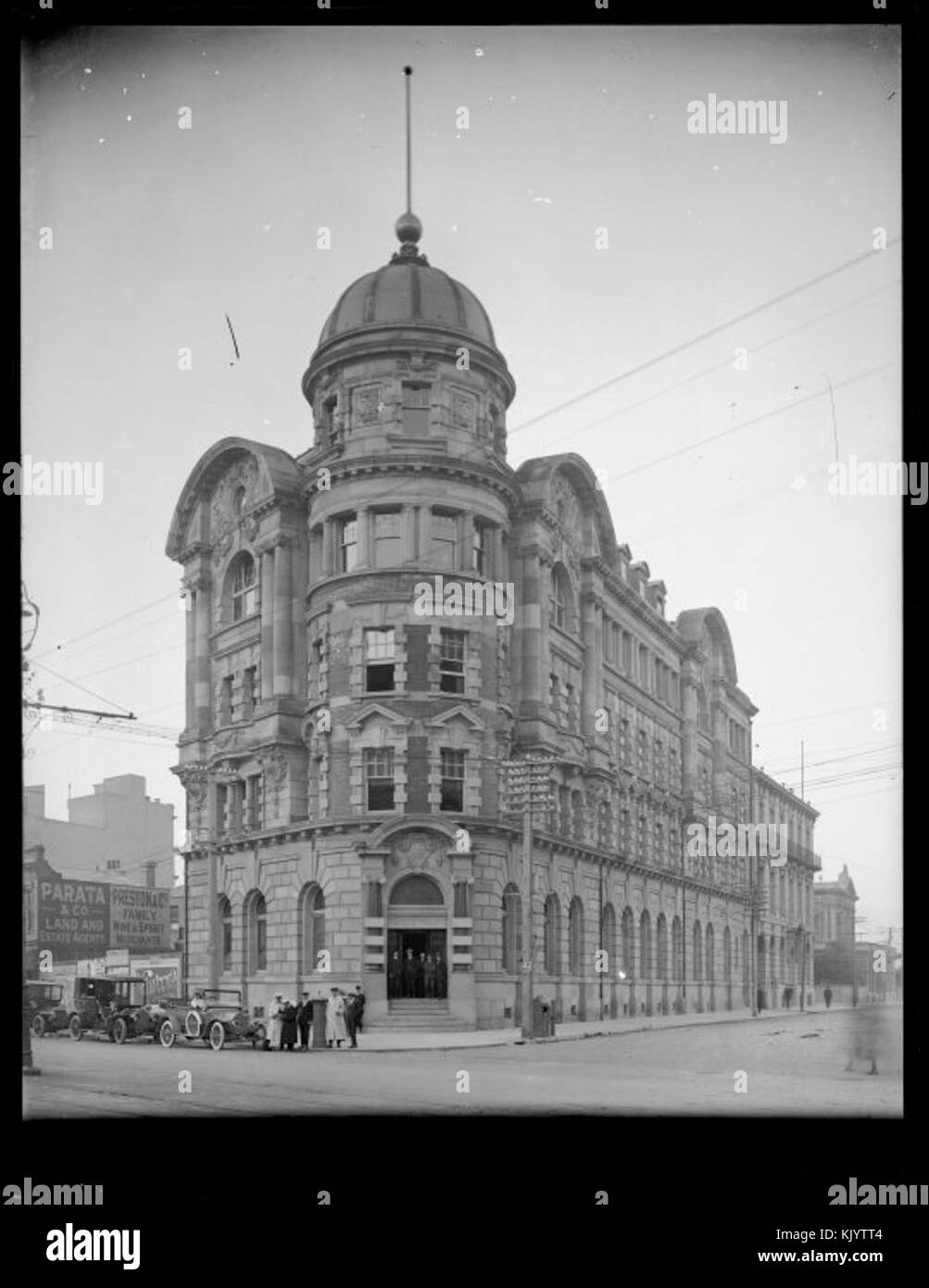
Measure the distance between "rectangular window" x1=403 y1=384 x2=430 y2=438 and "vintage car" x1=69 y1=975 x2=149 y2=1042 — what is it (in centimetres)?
1032

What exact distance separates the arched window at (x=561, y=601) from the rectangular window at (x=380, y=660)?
2638mm

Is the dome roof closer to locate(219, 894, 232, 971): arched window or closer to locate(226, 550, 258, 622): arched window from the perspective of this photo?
locate(226, 550, 258, 622): arched window

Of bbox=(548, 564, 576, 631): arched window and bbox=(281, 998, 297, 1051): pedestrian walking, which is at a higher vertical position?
bbox=(548, 564, 576, 631): arched window

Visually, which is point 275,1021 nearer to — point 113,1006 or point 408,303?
point 113,1006

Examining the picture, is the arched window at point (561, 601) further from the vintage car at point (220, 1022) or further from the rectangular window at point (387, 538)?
the vintage car at point (220, 1022)

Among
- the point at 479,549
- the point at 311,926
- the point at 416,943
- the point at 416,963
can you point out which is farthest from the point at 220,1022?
the point at 479,549

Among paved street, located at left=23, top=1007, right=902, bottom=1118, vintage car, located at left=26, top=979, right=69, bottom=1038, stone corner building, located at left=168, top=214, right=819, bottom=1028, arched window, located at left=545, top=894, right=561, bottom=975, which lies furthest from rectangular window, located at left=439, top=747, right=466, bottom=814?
vintage car, located at left=26, top=979, right=69, bottom=1038

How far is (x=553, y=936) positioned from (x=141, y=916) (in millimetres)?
6484

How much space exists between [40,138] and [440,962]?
12500 mm

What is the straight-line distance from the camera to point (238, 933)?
2133 cm

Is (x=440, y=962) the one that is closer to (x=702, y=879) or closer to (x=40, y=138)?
(x=702, y=879)

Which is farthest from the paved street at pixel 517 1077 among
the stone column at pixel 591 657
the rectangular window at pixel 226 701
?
the stone column at pixel 591 657

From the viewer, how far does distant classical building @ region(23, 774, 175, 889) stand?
18.6 m

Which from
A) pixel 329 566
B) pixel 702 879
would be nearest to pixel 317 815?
pixel 329 566
